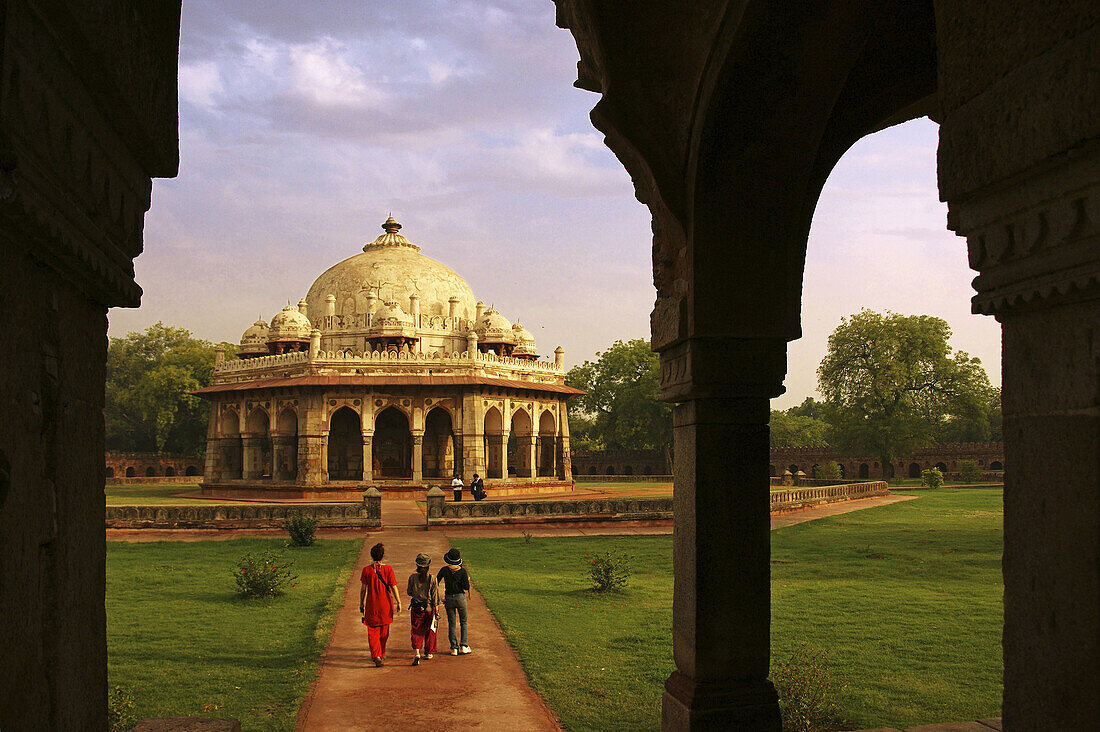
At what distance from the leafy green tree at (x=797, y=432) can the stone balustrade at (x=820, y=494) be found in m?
32.2

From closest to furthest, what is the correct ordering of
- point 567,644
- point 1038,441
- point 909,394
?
point 1038,441, point 567,644, point 909,394

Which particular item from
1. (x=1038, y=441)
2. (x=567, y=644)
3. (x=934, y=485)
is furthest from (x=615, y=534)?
(x=934, y=485)

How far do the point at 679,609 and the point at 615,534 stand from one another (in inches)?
567

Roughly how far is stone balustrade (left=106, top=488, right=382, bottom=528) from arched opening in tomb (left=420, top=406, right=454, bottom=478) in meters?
14.8

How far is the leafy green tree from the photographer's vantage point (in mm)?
67062

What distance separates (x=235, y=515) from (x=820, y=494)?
18408mm

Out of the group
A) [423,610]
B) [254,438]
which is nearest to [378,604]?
[423,610]

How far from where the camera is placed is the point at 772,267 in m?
4.59

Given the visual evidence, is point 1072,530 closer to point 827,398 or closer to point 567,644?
point 567,644

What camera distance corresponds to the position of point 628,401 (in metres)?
50.8

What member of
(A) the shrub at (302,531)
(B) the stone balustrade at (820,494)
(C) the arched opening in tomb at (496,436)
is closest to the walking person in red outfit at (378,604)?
(A) the shrub at (302,531)

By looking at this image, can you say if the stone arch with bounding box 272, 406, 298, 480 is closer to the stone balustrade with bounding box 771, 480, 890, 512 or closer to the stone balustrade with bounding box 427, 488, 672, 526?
the stone balustrade with bounding box 427, 488, 672, 526

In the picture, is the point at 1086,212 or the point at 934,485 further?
the point at 934,485

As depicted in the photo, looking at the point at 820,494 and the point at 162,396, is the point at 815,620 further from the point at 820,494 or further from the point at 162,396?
the point at 162,396
